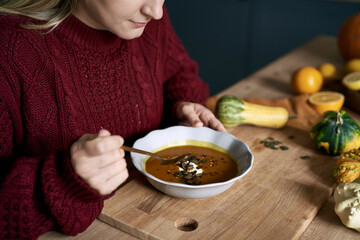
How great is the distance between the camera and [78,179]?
105cm

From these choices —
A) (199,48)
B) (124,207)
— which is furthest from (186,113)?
(199,48)

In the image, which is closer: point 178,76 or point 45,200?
point 45,200

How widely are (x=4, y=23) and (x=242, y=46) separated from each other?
334 cm

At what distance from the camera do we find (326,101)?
1.87m

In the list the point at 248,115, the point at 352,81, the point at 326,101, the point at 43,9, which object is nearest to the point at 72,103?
the point at 43,9

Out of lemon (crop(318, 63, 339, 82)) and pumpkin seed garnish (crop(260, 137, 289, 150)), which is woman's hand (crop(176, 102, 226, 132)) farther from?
lemon (crop(318, 63, 339, 82))

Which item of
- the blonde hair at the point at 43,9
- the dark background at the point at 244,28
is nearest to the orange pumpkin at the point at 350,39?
the dark background at the point at 244,28

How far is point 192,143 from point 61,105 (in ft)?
1.46

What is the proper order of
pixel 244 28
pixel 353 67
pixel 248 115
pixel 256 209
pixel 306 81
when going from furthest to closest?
pixel 244 28 → pixel 353 67 → pixel 306 81 → pixel 248 115 → pixel 256 209

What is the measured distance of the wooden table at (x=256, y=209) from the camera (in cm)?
115

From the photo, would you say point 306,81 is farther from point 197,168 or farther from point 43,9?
point 43,9

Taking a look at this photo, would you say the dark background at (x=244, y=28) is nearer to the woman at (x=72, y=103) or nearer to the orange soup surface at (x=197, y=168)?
the woman at (x=72, y=103)

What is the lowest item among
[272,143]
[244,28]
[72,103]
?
[244,28]

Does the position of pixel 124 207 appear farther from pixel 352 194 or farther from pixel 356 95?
pixel 356 95
